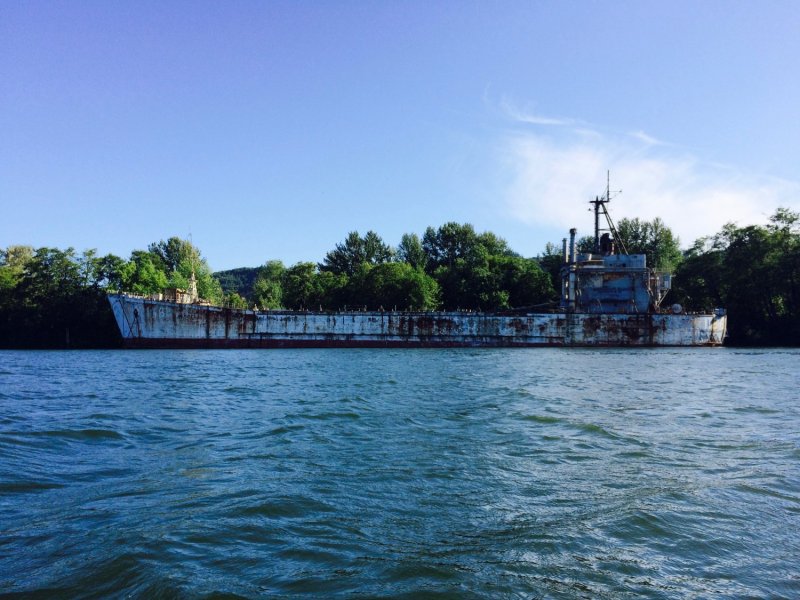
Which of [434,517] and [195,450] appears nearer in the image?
[434,517]

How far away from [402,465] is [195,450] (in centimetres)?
365

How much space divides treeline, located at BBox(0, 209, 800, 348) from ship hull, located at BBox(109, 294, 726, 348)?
14.9 ft

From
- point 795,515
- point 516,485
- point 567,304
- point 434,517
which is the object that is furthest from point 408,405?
point 567,304

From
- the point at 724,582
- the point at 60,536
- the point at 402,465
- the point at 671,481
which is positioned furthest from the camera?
the point at 402,465

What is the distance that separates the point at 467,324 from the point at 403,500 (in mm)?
46121

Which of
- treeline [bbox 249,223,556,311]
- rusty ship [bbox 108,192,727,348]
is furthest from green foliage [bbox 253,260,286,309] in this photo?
rusty ship [bbox 108,192,727,348]

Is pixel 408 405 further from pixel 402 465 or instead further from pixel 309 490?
pixel 309 490

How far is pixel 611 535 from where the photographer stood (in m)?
5.40

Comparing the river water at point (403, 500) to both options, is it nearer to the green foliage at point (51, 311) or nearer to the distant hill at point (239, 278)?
the green foliage at point (51, 311)

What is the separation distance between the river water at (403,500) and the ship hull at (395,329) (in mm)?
37306

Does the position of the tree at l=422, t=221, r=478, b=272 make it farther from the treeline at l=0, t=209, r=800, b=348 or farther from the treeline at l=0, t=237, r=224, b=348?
the treeline at l=0, t=237, r=224, b=348

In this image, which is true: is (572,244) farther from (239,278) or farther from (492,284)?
(239,278)

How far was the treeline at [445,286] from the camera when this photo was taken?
2349 inches

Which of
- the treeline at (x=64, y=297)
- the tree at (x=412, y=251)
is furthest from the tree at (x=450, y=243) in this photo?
the treeline at (x=64, y=297)
